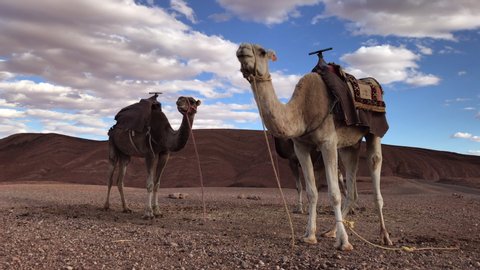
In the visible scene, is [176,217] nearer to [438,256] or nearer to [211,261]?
[211,261]

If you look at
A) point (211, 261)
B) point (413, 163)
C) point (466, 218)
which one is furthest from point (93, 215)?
point (413, 163)

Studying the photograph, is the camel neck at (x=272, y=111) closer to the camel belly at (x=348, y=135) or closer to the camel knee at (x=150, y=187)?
the camel belly at (x=348, y=135)

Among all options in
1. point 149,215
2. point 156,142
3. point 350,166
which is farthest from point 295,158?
point 149,215

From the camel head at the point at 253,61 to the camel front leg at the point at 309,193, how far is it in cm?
158

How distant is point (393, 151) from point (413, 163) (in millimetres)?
2339

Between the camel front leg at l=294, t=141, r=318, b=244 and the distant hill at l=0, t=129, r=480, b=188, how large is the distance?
21967 mm

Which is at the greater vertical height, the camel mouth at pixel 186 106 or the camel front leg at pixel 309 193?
the camel mouth at pixel 186 106

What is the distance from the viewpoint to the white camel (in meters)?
6.26

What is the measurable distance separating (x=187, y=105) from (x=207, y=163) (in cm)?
2493

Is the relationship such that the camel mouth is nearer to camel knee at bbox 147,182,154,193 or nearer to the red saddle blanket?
camel knee at bbox 147,182,154,193

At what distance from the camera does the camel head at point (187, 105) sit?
1012 centimetres

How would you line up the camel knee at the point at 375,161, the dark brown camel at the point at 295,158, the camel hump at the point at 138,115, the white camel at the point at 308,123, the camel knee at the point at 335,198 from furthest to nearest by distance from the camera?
the dark brown camel at the point at 295,158 → the camel hump at the point at 138,115 → the camel knee at the point at 375,161 → the camel knee at the point at 335,198 → the white camel at the point at 308,123

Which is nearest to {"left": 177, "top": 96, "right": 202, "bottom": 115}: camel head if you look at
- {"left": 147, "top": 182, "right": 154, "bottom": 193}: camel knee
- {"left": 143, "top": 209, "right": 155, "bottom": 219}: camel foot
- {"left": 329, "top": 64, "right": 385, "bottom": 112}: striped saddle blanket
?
{"left": 147, "top": 182, "right": 154, "bottom": 193}: camel knee

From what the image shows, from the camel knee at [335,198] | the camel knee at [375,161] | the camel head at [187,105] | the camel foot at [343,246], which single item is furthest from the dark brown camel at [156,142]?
the camel foot at [343,246]
